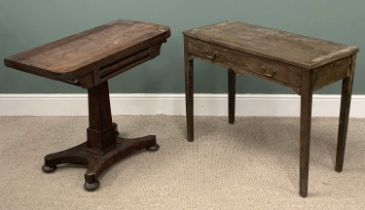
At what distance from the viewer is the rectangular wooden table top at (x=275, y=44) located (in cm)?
223

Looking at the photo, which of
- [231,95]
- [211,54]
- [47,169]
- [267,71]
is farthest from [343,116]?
[47,169]

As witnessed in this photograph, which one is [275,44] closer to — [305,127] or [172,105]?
[305,127]

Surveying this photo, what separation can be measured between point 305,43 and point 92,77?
97cm

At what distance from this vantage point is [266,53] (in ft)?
7.55

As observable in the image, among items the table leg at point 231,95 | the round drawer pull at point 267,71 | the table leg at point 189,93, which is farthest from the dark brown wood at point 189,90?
the round drawer pull at point 267,71

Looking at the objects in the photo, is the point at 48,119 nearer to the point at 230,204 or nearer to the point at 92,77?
the point at 92,77

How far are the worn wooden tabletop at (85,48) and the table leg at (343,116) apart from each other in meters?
0.91

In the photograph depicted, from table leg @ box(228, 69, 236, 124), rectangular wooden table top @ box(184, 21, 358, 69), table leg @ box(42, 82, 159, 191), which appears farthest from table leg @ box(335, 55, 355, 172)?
table leg @ box(42, 82, 159, 191)

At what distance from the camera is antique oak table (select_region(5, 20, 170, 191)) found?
2254 mm

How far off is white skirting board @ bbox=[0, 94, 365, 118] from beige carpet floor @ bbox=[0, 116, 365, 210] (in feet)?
0.19

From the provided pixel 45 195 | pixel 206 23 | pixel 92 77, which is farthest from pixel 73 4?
pixel 45 195

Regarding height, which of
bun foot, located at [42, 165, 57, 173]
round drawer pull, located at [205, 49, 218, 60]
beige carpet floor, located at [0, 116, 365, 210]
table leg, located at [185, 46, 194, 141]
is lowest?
beige carpet floor, located at [0, 116, 365, 210]

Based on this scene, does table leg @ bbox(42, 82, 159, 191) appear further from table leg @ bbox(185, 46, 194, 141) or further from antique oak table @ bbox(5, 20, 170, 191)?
table leg @ bbox(185, 46, 194, 141)

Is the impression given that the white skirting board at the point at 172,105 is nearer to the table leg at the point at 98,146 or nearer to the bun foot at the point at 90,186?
the table leg at the point at 98,146
